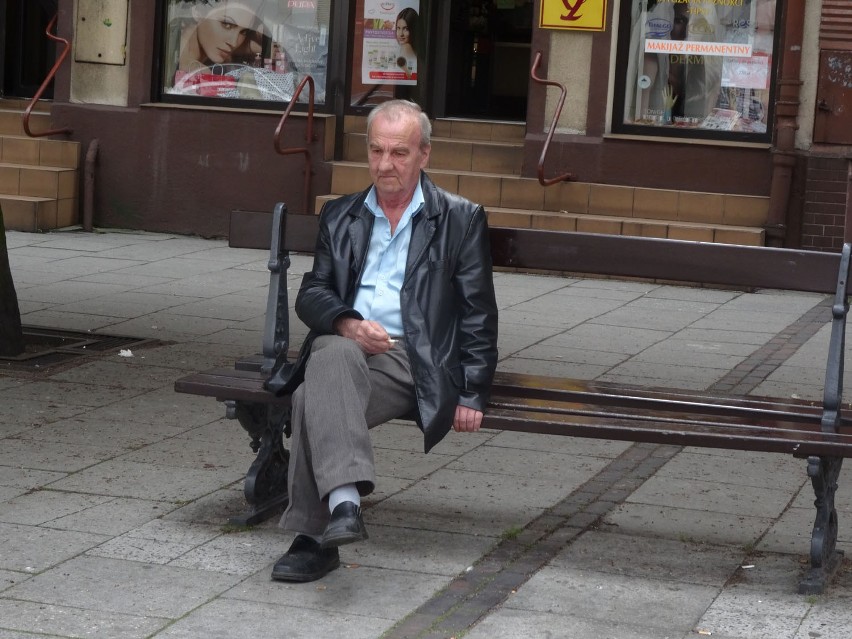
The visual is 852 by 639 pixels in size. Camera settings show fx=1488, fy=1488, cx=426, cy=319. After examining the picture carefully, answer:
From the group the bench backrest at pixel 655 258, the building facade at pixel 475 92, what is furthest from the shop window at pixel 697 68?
the bench backrest at pixel 655 258

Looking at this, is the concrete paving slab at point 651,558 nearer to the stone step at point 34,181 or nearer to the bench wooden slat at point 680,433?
the bench wooden slat at point 680,433

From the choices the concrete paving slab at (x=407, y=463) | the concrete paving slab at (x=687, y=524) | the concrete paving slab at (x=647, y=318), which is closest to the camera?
the concrete paving slab at (x=687, y=524)

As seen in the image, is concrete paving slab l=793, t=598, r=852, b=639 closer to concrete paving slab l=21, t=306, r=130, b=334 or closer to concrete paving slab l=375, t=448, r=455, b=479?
concrete paving slab l=375, t=448, r=455, b=479

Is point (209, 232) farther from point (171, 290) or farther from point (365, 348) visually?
point (365, 348)

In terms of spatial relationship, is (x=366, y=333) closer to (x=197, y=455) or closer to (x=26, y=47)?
(x=197, y=455)

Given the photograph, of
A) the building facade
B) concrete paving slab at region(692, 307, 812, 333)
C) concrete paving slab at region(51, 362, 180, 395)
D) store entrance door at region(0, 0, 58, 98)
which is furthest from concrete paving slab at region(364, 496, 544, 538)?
store entrance door at region(0, 0, 58, 98)

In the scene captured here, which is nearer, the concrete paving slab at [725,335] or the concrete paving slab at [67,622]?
the concrete paving slab at [67,622]

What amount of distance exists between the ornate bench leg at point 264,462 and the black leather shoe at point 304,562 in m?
0.49

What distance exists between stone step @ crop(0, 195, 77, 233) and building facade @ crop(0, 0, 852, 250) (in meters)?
0.47

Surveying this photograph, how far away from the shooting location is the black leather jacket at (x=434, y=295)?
4680 millimetres

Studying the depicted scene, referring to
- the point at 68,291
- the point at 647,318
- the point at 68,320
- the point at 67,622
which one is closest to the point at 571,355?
the point at 647,318

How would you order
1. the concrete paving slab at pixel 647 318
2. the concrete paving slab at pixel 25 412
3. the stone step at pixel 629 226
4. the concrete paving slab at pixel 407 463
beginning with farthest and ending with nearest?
1. the stone step at pixel 629 226
2. the concrete paving slab at pixel 647 318
3. the concrete paving slab at pixel 25 412
4. the concrete paving slab at pixel 407 463

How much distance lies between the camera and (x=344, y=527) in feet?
14.2

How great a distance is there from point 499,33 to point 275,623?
11.7 meters
